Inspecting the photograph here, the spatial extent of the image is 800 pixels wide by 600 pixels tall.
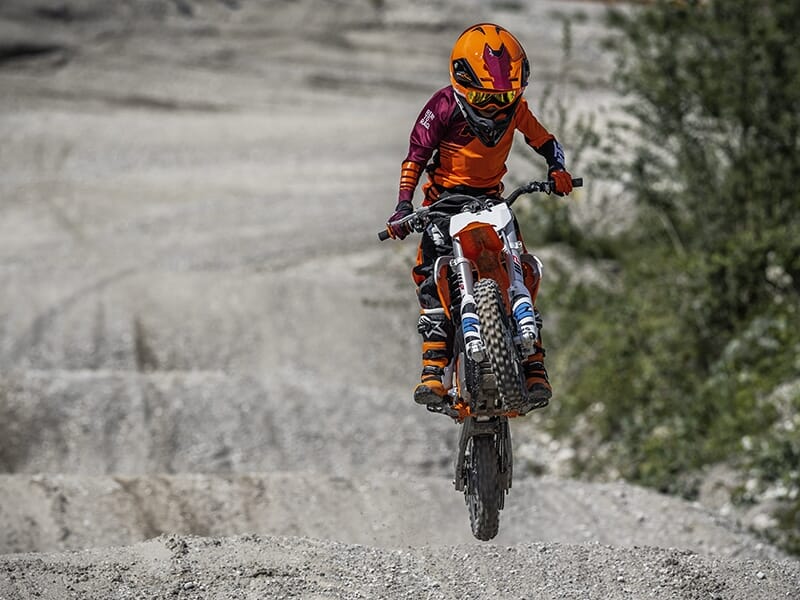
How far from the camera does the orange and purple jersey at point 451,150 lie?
7570 mm

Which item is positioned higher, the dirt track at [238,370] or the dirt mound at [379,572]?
the dirt mound at [379,572]

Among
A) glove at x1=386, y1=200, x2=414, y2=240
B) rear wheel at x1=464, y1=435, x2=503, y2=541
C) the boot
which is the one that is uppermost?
glove at x1=386, y1=200, x2=414, y2=240

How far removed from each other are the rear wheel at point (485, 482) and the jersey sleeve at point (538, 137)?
5.99ft

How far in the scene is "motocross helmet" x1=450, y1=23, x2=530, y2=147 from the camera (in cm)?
720

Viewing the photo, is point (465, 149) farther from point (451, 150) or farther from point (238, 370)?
point (238, 370)

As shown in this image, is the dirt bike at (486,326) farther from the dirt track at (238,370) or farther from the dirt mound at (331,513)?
the dirt mound at (331,513)

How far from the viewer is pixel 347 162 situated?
31.9m

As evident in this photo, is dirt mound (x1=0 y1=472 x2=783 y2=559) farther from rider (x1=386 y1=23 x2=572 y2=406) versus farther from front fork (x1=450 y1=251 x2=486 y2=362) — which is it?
front fork (x1=450 y1=251 x2=486 y2=362)

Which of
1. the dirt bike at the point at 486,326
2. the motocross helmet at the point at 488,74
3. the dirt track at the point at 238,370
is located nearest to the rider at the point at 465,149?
the motocross helmet at the point at 488,74

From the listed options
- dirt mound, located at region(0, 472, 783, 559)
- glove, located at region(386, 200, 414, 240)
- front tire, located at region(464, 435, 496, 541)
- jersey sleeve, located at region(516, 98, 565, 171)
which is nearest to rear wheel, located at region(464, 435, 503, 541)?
front tire, located at region(464, 435, 496, 541)

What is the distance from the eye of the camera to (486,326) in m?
7.23

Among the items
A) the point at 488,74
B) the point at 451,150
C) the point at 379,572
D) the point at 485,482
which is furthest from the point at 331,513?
the point at 488,74

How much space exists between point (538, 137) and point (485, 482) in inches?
88.3

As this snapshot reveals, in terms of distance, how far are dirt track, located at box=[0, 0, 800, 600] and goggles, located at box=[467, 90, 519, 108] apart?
3.11 m
